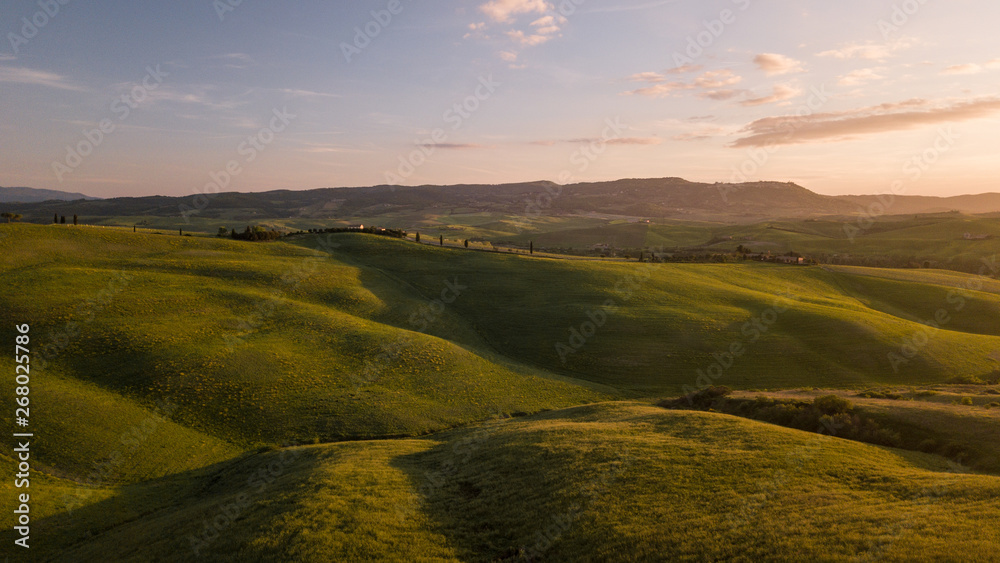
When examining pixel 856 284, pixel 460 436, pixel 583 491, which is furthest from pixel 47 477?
pixel 856 284

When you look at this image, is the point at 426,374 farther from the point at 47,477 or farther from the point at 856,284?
the point at 856,284

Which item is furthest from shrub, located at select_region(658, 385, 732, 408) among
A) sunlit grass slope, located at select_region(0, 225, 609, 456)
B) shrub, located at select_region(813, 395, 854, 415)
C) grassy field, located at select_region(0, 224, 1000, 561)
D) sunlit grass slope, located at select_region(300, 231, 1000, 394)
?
sunlit grass slope, located at select_region(300, 231, 1000, 394)

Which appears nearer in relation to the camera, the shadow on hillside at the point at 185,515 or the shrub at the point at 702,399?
the shadow on hillside at the point at 185,515

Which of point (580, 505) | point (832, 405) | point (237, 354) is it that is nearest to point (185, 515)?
point (580, 505)

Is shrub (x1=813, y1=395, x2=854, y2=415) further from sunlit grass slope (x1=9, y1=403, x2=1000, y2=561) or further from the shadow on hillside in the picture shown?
the shadow on hillside

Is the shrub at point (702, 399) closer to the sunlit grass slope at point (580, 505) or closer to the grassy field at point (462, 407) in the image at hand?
the grassy field at point (462, 407)

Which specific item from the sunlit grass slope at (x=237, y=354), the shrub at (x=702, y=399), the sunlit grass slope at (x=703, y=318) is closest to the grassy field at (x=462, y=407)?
the sunlit grass slope at (x=237, y=354)
